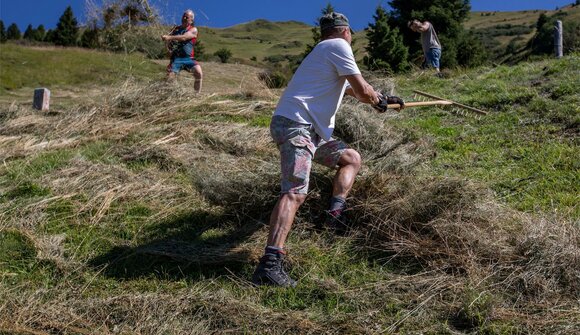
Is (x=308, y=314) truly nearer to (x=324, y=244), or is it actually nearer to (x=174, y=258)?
(x=324, y=244)

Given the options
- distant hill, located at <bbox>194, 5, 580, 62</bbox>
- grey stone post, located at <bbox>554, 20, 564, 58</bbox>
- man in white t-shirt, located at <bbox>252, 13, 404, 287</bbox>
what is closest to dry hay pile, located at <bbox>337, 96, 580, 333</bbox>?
man in white t-shirt, located at <bbox>252, 13, 404, 287</bbox>

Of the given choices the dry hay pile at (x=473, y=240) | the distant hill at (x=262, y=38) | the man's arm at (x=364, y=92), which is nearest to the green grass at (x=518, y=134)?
the dry hay pile at (x=473, y=240)

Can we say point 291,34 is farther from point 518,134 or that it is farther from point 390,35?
point 518,134

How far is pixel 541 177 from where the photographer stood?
17.7ft

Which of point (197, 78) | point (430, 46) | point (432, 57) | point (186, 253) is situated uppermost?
point (430, 46)

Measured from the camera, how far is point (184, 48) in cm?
944

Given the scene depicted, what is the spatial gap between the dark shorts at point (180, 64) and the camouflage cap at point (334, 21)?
5.59 metres

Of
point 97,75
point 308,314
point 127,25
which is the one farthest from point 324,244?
point 97,75

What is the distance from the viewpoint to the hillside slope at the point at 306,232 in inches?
136

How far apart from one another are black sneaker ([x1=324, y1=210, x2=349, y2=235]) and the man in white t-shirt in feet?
0.88

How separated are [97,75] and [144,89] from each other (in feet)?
59.0

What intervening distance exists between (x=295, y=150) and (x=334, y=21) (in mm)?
926

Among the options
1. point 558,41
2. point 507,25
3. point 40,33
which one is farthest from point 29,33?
point 507,25

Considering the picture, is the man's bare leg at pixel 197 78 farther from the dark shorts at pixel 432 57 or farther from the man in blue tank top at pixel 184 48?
the dark shorts at pixel 432 57
